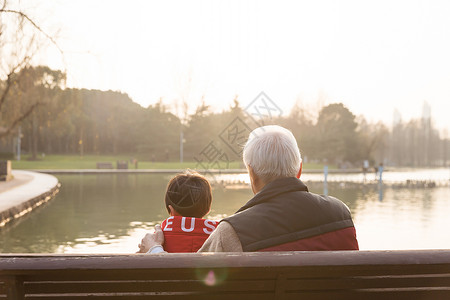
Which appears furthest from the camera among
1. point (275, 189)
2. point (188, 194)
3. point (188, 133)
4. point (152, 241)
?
point (188, 133)

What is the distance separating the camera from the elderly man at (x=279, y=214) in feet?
7.19

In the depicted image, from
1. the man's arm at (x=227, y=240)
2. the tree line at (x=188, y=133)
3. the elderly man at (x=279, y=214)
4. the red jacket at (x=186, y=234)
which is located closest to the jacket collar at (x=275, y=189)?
the elderly man at (x=279, y=214)

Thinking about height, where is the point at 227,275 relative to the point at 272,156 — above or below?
below

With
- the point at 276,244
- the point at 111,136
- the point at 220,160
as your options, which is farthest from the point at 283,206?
the point at 111,136

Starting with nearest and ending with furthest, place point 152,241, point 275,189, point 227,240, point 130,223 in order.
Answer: point 227,240 < point 275,189 < point 152,241 < point 130,223

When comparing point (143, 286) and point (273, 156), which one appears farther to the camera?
point (273, 156)

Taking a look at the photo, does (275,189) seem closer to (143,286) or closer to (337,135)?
(143,286)

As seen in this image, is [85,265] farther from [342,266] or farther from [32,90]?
[32,90]

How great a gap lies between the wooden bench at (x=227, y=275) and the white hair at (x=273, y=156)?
503 mm

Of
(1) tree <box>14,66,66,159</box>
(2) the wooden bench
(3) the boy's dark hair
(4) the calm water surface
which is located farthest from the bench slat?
(1) tree <box>14,66,66,159</box>

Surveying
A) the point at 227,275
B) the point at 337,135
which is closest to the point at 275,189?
the point at 227,275

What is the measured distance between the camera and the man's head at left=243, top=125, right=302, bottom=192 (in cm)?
239

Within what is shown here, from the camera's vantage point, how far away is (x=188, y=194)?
3033 millimetres

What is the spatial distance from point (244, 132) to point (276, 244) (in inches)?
2564
